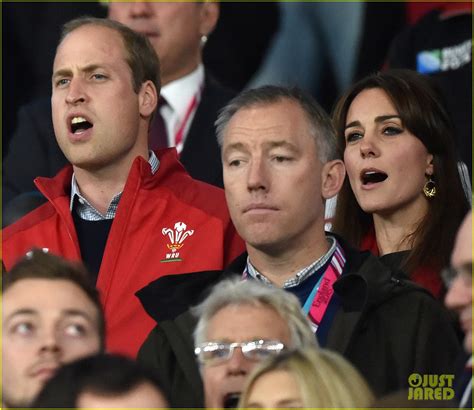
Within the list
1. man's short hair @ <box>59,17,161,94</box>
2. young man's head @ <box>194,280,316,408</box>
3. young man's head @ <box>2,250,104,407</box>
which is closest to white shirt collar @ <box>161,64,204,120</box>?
man's short hair @ <box>59,17,161,94</box>

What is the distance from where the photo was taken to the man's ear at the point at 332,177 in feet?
21.6

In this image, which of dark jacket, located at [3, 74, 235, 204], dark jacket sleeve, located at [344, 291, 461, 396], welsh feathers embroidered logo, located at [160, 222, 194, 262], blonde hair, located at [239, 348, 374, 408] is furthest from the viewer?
dark jacket, located at [3, 74, 235, 204]

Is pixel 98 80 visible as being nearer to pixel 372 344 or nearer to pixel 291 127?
pixel 291 127

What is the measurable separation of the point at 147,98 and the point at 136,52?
7.4 inches

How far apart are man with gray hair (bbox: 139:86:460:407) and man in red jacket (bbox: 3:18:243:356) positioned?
0.33 m

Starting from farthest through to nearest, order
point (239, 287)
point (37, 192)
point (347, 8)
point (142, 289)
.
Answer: point (347, 8) < point (37, 192) < point (142, 289) < point (239, 287)

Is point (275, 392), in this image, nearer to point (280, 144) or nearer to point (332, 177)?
point (280, 144)

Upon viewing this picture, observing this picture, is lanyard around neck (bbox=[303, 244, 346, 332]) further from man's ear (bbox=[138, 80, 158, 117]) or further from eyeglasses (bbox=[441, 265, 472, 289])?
man's ear (bbox=[138, 80, 158, 117])

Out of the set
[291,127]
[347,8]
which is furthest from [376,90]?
[347,8]

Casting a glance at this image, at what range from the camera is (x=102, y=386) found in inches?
185

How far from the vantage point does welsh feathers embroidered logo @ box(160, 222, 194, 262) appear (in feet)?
22.3

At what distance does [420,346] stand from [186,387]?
79 centimetres

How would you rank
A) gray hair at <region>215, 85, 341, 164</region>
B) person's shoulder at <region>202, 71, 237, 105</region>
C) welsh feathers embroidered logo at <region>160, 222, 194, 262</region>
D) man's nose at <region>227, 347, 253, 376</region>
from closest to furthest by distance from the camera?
1. man's nose at <region>227, 347, 253, 376</region>
2. gray hair at <region>215, 85, 341, 164</region>
3. welsh feathers embroidered logo at <region>160, 222, 194, 262</region>
4. person's shoulder at <region>202, 71, 237, 105</region>

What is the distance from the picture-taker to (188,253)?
6785 millimetres
